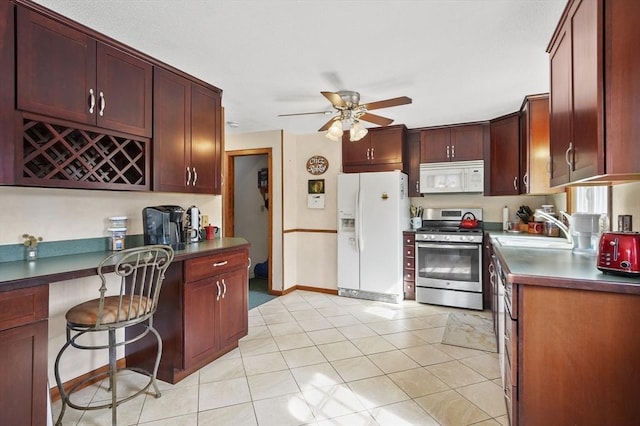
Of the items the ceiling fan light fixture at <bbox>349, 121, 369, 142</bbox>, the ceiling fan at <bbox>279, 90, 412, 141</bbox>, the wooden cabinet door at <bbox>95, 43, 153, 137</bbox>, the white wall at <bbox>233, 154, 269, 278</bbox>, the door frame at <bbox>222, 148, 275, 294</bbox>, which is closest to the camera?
the wooden cabinet door at <bbox>95, 43, 153, 137</bbox>

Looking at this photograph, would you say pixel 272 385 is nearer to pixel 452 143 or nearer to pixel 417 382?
pixel 417 382

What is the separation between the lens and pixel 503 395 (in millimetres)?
2070

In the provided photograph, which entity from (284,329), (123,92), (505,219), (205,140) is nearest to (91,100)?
(123,92)

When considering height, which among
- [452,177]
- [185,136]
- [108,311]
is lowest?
[108,311]

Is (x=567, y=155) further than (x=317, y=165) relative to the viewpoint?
No

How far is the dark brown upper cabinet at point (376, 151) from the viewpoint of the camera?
4211 mm

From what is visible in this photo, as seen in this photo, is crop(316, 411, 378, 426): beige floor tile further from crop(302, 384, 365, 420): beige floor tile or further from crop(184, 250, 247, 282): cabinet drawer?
crop(184, 250, 247, 282): cabinet drawer

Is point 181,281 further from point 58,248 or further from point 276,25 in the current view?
point 276,25

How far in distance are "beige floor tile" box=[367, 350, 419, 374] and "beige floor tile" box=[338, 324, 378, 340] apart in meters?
0.40

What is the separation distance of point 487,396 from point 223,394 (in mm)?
1741

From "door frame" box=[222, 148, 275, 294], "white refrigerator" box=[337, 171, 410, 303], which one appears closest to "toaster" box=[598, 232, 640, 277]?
"white refrigerator" box=[337, 171, 410, 303]

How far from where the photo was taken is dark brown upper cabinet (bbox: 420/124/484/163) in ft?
13.3

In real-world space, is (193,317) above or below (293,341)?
above

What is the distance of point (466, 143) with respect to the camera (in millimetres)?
4086
